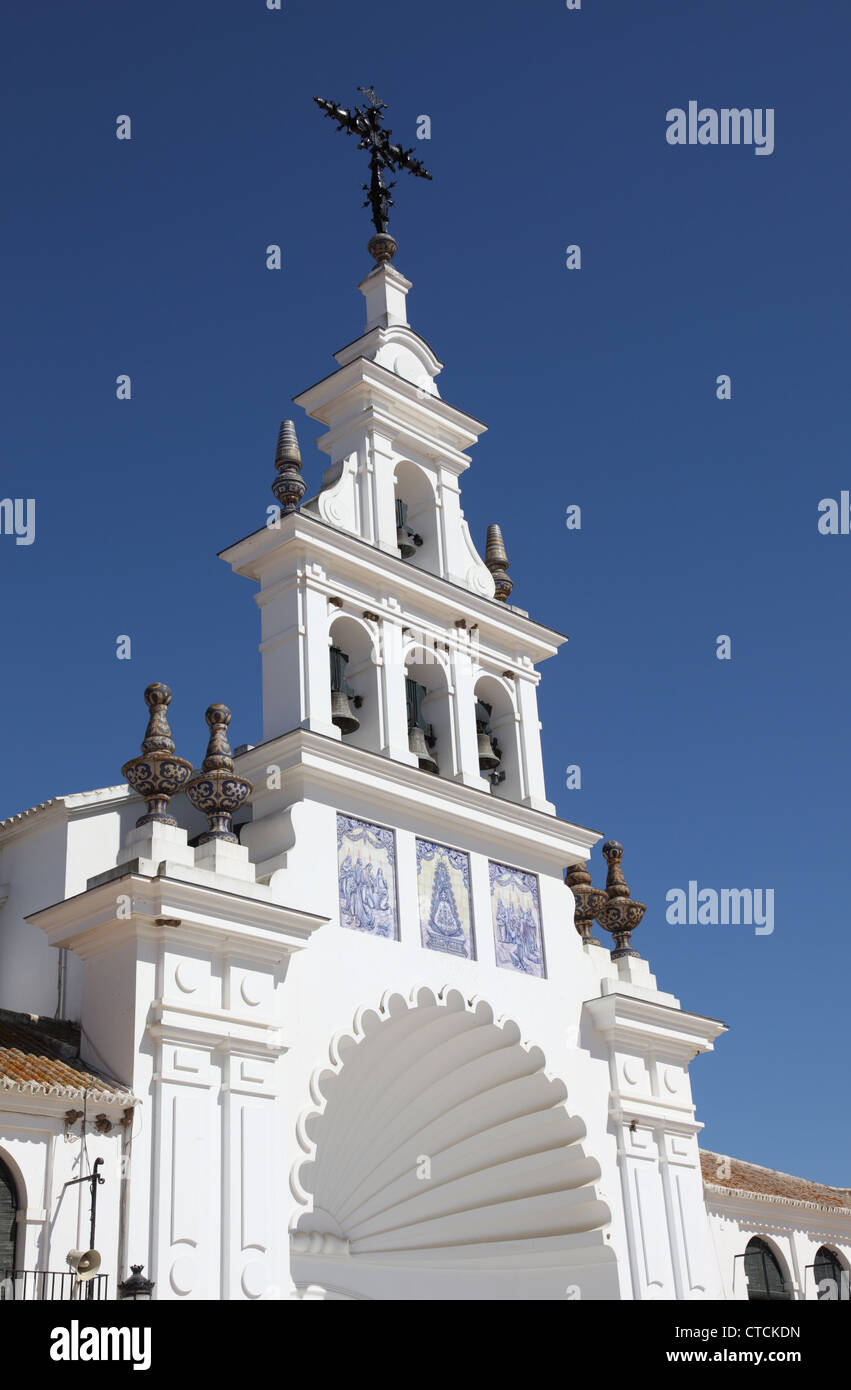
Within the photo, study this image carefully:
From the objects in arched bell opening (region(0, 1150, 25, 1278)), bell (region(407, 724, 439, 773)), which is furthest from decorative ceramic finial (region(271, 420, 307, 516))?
arched bell opening (region(0, 1150, 25, 1278))

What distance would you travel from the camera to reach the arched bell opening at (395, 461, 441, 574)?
1817 cm

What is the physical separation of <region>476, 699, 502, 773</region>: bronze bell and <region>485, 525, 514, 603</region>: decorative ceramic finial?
1.40 metres

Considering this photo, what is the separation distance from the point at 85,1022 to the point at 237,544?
5749 millimetres

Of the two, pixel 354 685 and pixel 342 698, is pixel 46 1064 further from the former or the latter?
pixel 354 685

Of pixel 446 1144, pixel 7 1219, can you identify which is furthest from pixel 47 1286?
pixel 446 1144

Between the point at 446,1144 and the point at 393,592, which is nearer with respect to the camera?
the point at 446,1144

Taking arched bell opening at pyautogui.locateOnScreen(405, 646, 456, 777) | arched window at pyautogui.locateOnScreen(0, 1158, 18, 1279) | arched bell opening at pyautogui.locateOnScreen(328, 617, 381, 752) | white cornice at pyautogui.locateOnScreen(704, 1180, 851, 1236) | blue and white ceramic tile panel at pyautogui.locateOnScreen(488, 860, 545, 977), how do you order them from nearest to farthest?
arched window at pyautogui.locateOnScreen(0, 1158, 18, 1279) < arched bell opening at pyautogui.locateOnScreen(328, 617, 381, 752) < blue and white ceramic tile panel at pyautogui.locateOnScreen(488, 860, 545, 977) < arched bell opening at pyautogui.locateOnScreen(405, 646, 456, 777) < white cornice at pyautogui.locateOnScreen(704, 1180, 851, 1236)

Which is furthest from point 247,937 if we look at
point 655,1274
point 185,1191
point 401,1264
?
point 655,1274

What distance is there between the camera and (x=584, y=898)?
17797 mm

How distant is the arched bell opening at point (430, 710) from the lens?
16.8 metres

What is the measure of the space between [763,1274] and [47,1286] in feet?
35.1

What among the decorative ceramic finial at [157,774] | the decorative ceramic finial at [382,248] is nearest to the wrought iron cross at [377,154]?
the decorative ceramic finial at [382,248]

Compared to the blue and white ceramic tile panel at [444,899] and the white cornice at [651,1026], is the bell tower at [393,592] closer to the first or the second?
the blue and white ceramic tile panel at [444,899]

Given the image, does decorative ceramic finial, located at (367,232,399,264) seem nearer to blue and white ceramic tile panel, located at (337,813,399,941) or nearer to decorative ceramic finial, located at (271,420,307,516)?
decorative ceramic finial, located at (271,420,307,516)
